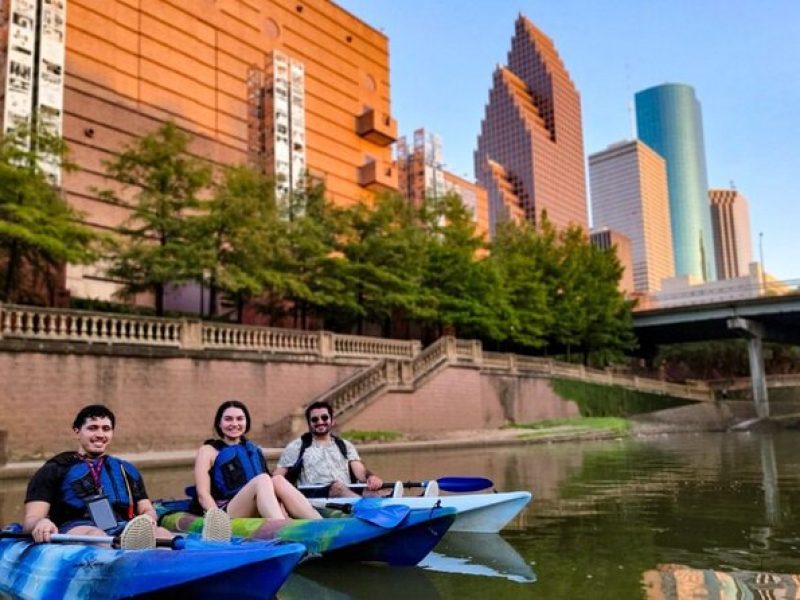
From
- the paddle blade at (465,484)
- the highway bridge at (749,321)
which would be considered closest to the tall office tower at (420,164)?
the highway bridge at (749,321)

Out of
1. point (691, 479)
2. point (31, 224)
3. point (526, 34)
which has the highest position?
point (526, 34)

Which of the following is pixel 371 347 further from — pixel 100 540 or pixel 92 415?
pixel 100 540

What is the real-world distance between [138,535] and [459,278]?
30767mm

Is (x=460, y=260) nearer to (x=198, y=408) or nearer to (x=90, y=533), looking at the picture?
(x=198, y=408)

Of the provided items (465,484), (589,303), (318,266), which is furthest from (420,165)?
(465,484)

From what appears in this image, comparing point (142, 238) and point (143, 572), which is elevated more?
point (142, 238)

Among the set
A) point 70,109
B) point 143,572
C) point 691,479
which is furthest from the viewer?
point 70,109

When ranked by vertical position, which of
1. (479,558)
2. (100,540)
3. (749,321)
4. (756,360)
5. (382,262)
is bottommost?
(479,558)

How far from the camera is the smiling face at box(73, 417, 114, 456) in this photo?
17.9ft

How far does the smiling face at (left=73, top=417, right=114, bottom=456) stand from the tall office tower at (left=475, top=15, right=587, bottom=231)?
518 feet

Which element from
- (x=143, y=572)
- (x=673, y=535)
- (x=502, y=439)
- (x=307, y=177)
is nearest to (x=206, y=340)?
(x=502, y=439)

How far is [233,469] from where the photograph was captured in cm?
649

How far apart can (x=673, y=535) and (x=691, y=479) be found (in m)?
5.91

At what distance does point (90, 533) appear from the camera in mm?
5098
